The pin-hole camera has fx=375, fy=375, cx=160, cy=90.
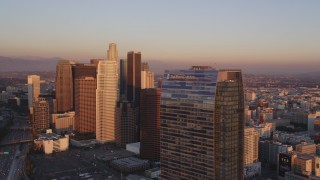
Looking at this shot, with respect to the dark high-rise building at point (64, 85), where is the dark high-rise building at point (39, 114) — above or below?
below

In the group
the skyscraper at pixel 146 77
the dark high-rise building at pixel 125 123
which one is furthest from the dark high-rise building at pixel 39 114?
the skyscraper at pixel 146 77

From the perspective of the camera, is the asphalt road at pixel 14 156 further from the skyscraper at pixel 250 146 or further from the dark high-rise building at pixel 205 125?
the skyscraper at pixel 250 146

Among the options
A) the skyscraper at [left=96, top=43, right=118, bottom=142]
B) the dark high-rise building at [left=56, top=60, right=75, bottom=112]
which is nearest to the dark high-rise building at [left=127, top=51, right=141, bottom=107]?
the skyscraper at [left=96, top=43, right=118, bottom=142]

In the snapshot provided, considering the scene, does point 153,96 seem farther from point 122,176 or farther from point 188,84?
point 188,84

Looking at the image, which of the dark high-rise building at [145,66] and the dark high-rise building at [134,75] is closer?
the dark high-rise building at [134,75]

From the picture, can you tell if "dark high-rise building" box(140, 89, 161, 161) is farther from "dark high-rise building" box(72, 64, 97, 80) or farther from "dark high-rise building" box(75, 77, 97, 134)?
"dark high-rise building" box(72, 64, 97, 80)

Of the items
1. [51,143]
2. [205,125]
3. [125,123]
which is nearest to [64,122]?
[51,143]

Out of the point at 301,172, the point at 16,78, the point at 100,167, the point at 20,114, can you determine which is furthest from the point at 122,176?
the point at 16,78
